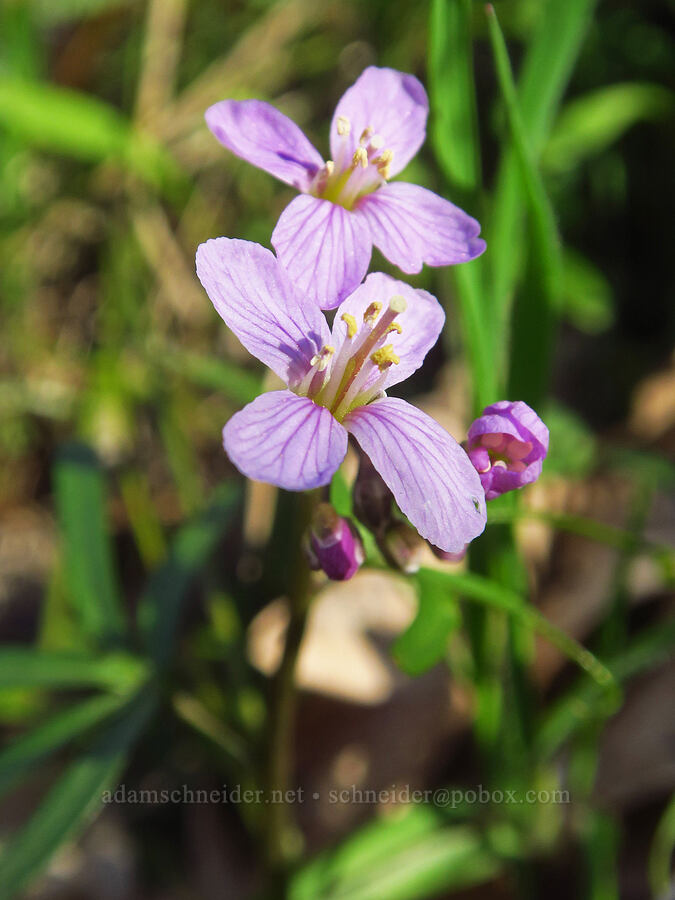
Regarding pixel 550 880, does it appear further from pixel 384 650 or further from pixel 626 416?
pixel 626 416

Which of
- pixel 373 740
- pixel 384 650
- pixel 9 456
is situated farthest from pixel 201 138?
pixel 373 740

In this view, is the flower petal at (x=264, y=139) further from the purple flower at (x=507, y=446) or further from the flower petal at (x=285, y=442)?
the purple flower at (x=507, y=446)

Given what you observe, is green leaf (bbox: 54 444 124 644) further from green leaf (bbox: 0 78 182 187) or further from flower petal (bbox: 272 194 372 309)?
green leaf (bbox: 0 78 182 187)

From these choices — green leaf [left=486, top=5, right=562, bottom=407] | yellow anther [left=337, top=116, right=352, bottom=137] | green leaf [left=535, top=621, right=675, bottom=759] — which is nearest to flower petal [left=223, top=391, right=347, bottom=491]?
yellow anther [left=337, top=116, right=352, bottom=137]

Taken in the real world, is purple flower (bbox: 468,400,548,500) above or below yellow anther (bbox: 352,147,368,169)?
below

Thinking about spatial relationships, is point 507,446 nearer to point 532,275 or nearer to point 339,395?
point 339,395

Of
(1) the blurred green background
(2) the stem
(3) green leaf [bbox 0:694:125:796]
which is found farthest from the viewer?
(1) the blurred green background

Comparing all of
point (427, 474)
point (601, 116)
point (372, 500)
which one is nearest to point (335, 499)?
point (372, 500)
